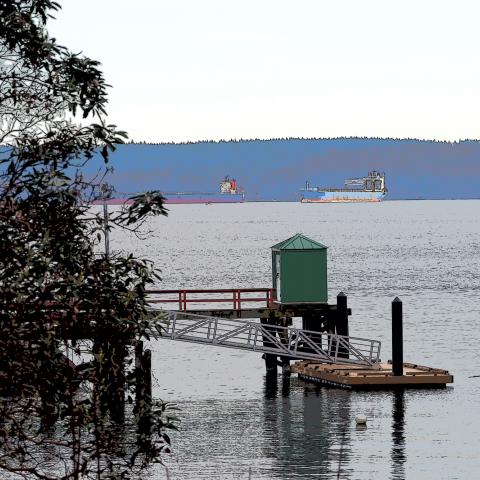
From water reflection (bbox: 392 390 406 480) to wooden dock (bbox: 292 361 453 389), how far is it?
49 centimetres

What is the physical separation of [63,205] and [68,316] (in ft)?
4.76

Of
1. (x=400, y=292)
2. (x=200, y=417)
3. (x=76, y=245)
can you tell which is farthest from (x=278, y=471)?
(x=400, y=292)

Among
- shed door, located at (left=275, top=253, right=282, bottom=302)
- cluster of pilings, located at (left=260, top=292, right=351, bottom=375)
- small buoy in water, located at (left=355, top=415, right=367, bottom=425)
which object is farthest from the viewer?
shed door, located at (left=275, top=253, right=282, bottom=302)

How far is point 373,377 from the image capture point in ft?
150

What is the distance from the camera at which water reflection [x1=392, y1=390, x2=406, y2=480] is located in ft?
114

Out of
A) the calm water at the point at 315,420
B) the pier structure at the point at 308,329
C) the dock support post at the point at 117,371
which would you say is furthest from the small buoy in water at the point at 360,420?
the dock support post at the point at 117,371

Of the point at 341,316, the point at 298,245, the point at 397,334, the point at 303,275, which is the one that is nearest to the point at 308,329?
the point at 341,316

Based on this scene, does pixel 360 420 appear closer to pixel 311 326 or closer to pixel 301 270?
pixel 301 270

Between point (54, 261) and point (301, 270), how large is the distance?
3221 centimetres

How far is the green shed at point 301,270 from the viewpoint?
48.1 meters

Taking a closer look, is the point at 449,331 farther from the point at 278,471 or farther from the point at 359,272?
the point at 359,272

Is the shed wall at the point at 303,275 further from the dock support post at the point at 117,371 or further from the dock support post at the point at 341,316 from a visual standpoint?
the dock support post at the point at 117,371

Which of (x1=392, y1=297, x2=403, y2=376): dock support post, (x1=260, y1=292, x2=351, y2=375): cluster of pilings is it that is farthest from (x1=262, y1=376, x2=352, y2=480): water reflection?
(x1=260, y1=292, x2=351, y2=375): cluster of pilings

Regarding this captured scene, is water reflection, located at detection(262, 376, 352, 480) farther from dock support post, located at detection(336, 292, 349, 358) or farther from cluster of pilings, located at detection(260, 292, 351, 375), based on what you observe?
dock support post, located at detection(336, 292, 349, 358)
